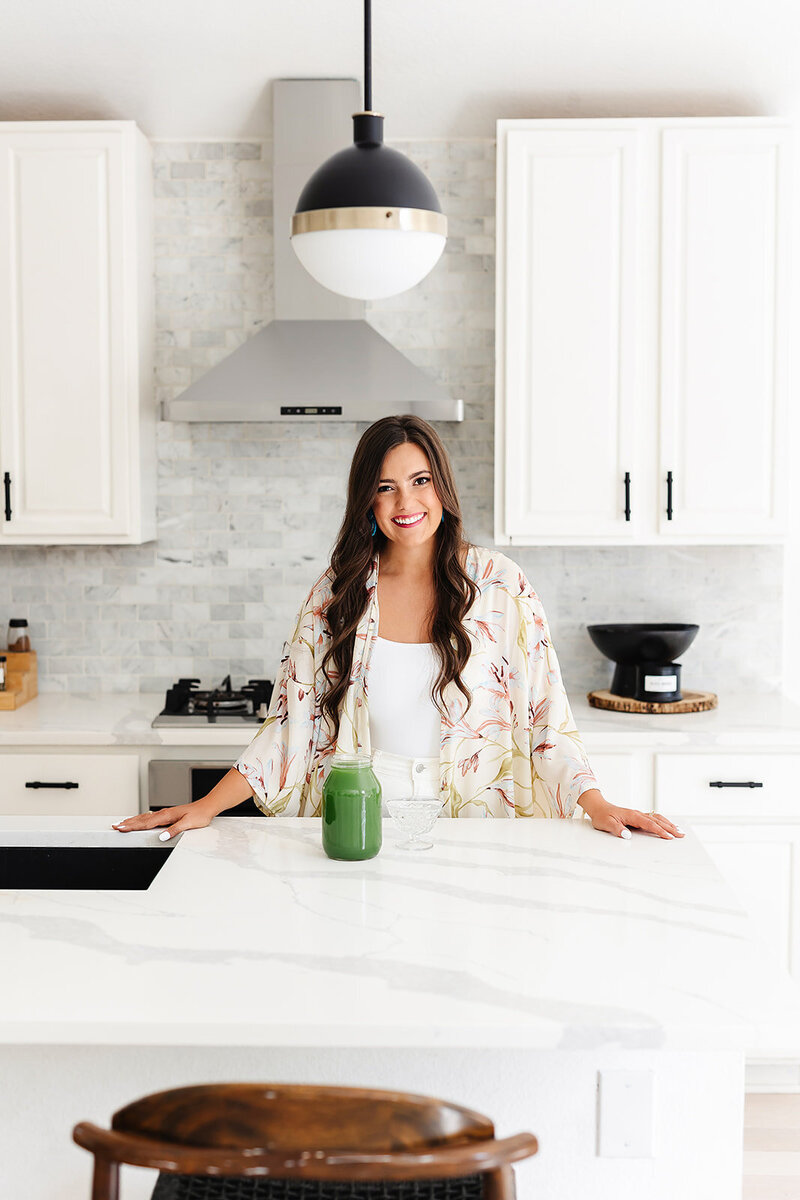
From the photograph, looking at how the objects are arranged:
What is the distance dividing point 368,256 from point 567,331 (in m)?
1.62

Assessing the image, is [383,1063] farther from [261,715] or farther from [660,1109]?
[261,715]

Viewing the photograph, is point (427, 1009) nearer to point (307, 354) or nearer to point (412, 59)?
point (307, 354)

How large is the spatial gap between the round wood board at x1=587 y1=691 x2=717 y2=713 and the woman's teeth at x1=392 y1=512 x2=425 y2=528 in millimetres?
1355

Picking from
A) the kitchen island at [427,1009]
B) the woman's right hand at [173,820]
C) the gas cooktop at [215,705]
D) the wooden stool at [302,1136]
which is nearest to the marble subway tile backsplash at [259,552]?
the gas cooktop at [215,705]

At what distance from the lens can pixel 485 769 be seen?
88.7 inches

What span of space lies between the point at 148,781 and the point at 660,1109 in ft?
6.75

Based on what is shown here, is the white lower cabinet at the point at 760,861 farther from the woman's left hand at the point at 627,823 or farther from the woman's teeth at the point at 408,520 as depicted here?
the woman's teeth at the point at 408,520

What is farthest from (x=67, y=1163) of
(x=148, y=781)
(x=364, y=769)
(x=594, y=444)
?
(x=594, y=444)

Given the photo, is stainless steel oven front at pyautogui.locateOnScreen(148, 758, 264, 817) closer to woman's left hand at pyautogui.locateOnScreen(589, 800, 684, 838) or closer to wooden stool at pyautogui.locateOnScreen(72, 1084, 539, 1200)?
woman's left hand at pyautogui.locateOnScreen(589, 800, 684, 838)

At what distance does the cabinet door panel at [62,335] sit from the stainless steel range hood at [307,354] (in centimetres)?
25

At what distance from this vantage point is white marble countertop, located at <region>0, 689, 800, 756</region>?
312 centimetres

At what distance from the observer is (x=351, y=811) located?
69.1 inches

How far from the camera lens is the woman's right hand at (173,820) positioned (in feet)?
6.39

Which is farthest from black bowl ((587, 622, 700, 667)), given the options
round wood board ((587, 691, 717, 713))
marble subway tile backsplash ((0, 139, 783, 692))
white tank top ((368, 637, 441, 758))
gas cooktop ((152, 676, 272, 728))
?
white tank top ((368, 637, 441, 758))
